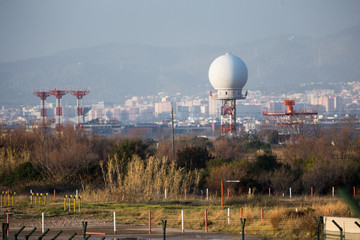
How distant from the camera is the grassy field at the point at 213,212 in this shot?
681 inches

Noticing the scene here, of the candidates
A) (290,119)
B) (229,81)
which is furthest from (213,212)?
(290,119)

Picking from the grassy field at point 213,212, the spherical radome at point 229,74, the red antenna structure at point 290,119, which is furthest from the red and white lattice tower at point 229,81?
the grassy field at point 213,212

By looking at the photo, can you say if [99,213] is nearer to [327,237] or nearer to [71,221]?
[71,221]

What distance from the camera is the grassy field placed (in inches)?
681

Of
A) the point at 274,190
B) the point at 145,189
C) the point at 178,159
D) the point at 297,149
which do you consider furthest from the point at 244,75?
the point at 145,189

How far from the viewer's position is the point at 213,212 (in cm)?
2050

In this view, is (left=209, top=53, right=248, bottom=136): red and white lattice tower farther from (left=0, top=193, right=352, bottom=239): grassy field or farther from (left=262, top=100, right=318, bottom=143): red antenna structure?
(left=0, top=193, right=352, bottom=239): grassy field

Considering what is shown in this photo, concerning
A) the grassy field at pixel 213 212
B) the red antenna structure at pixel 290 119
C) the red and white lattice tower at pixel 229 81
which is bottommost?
the grassy field at pixel 213 212

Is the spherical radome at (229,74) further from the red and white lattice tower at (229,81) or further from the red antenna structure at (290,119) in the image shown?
the red antenna structure at (290,119)

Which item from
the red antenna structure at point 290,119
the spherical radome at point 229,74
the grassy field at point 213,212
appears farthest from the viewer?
the red antenna structure at point 290,119

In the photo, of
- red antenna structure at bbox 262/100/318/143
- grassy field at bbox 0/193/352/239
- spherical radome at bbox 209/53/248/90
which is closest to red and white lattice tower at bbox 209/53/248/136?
spherical radome at bbox 209/53/248/90

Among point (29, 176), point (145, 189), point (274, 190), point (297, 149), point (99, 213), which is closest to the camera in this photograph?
point (99, 213)

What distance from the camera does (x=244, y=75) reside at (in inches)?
2692

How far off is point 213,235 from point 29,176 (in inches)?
815
